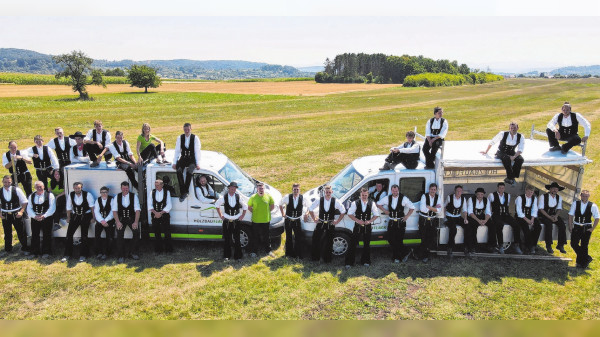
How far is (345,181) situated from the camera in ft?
31.6

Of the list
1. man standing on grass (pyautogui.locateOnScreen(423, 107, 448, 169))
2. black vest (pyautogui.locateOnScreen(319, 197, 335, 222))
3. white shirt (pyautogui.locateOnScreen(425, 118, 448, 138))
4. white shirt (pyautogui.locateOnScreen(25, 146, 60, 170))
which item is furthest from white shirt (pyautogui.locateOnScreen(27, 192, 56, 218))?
white shirt (pyautogui.locateOnScreen(425, 118, 448, 138))

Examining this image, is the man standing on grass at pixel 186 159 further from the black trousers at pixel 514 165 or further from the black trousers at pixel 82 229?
the black trousers at pixel 514 165

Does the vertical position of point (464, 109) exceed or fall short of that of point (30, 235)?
it exceeds it

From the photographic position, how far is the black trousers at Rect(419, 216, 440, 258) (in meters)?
8.91

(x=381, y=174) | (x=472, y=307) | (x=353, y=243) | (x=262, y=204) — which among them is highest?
(x=381, y=174)

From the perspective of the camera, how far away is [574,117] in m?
9.80

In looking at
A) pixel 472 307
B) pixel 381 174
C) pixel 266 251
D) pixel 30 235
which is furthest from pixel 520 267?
pixel 30 235

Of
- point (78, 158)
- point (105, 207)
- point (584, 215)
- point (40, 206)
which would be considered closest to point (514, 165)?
point (584, 215)

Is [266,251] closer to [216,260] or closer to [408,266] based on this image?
[216,260]

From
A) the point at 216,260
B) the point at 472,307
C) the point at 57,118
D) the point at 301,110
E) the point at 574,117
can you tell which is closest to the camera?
the point at 472,307

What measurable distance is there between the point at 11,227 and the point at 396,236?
26.4 ft

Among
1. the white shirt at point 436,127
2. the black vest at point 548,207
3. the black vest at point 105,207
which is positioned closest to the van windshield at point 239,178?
the black vest at point 105,207

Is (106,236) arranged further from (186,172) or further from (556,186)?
(556,186)

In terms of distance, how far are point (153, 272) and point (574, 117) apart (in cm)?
972
